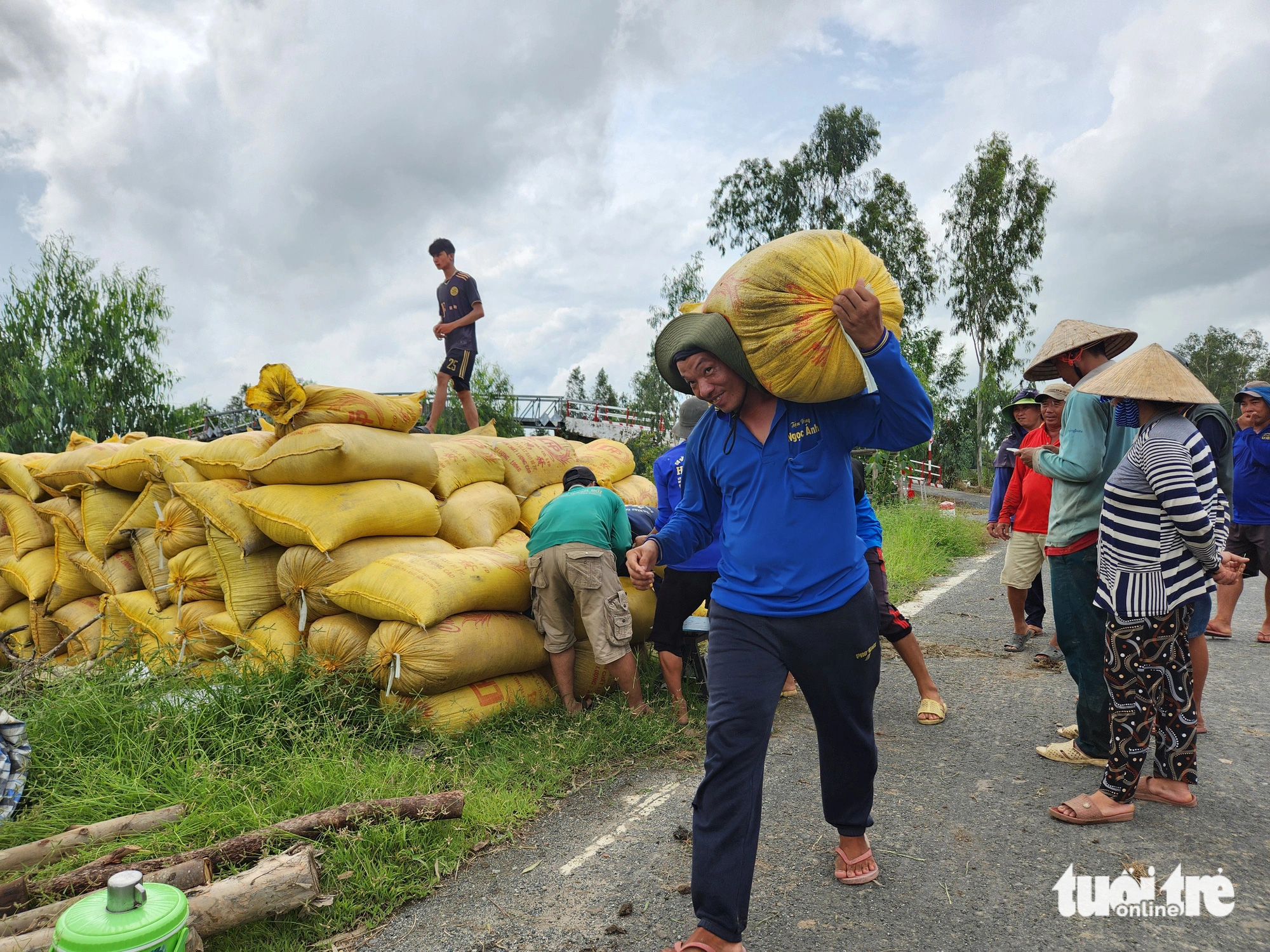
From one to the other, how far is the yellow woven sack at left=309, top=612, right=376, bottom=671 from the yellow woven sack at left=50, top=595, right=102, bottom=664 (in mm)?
2541

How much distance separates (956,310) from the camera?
2580 cm

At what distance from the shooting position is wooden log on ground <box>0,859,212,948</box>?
220 cm

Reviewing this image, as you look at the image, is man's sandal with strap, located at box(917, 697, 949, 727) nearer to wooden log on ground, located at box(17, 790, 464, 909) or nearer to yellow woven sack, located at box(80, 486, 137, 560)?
wooden log on ground, located at box(17, 790, 464, 909)

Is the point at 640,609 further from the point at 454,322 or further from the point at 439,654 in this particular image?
the point at 454,322

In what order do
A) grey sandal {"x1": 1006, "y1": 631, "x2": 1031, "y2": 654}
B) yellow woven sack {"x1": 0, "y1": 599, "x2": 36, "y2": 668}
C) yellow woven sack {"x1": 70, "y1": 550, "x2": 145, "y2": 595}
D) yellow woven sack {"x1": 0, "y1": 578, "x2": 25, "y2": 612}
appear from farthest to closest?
yellow woven sack {"x1": 0, "y1": 578, "x2": 25, "y2": 612} → yellow woven sack {"x1": 0, "y1": 599, "x2": 36, "y2": 668} → yellow woven sack {"x1": 70, "y1": 550, "x2": 145, "y2": 595} → grey sandal {"x1": 1006, "y1": 631, "x2": 1031, "y2": 654}

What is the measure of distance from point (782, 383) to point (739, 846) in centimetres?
120

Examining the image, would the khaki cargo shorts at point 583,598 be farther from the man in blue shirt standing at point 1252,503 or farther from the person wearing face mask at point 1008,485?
the man in blue shirt standing at point 1252,503

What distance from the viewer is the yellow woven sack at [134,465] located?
528 cm

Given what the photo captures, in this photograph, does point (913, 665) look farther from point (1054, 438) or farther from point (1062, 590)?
point (1054, 438)

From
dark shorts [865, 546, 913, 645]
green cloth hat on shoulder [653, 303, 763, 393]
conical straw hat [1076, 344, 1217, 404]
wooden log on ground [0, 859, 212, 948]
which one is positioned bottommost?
wooden log on ground [0, 859, 212, 948]

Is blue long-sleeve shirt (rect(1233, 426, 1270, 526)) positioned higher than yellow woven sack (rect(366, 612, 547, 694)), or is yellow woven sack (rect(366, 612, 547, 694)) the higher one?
blue long-sleeve shirt (rect(1233, 426, 1270, 526))

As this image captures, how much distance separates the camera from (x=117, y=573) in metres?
5.59

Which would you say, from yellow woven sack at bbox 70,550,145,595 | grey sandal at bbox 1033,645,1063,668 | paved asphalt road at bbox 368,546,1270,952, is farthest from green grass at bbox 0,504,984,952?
grey sandal at bbox 1033,645,1063,668

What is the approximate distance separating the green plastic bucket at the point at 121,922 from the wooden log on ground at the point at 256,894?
37cm
